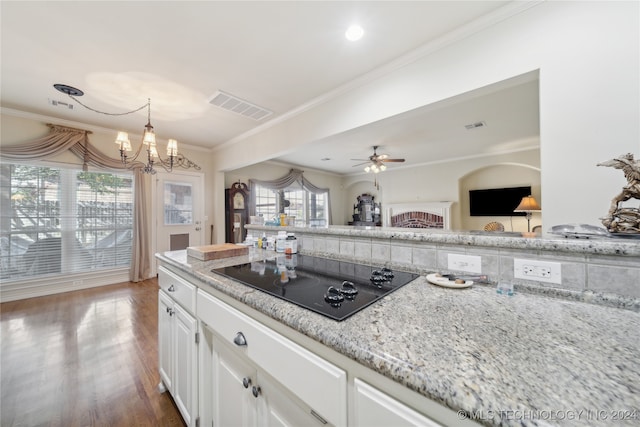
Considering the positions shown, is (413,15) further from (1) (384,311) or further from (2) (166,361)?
(2) (166,361)

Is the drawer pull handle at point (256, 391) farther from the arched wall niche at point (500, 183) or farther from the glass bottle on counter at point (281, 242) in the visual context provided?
the arched wall niche at point (500, 183)

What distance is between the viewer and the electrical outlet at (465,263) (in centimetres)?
98

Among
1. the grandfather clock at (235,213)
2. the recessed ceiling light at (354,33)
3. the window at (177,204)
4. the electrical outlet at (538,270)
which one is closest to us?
the electrical outlet at (538,270)

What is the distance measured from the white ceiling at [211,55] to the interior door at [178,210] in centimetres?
120

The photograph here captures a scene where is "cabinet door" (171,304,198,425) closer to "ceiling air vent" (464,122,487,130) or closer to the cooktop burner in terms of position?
the cooktop burner

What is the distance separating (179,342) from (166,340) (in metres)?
0.26

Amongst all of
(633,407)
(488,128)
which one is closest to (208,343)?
(633,407)

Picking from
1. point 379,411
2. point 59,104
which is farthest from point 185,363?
point 59,104

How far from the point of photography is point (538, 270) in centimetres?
85

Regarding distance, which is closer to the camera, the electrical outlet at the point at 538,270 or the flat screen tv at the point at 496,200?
the electrical outlet at the point at 538,270

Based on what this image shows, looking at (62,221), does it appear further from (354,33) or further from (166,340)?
(354,33)

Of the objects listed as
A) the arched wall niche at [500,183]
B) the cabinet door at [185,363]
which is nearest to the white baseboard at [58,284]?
the cabinet door at [185,363]

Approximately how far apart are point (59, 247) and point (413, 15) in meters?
5.20

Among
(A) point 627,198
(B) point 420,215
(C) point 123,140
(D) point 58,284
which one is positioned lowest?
(D) point 58,284
